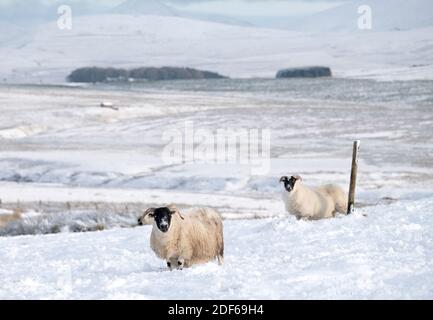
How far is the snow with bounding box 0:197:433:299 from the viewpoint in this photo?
873 centimetres

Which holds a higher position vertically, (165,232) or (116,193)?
(165,232)

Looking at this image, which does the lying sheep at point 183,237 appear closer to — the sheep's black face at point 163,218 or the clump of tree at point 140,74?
the sheep's black face at point 163,218

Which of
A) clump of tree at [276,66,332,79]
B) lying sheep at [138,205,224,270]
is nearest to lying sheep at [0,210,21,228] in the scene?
lying sheep at [138,205,224,270]

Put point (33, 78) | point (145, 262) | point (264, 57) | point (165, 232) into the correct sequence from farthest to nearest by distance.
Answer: point (264, 57), point (33, 78), point (145, 262), point (165, 232)

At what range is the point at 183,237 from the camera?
10375 millimetres

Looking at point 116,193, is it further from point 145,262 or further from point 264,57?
point 264,57

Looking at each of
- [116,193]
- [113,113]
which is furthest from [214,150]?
[113,113]

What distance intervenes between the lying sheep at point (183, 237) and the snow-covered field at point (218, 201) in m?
0.37

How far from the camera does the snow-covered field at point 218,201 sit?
9344mm

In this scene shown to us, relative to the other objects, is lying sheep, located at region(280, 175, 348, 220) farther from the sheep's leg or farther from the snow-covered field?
the sheep's leg

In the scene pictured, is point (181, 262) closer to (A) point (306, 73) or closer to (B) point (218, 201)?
(B) point (218, 201)

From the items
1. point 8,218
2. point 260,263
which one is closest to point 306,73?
point 8,218

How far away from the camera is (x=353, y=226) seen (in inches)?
532
